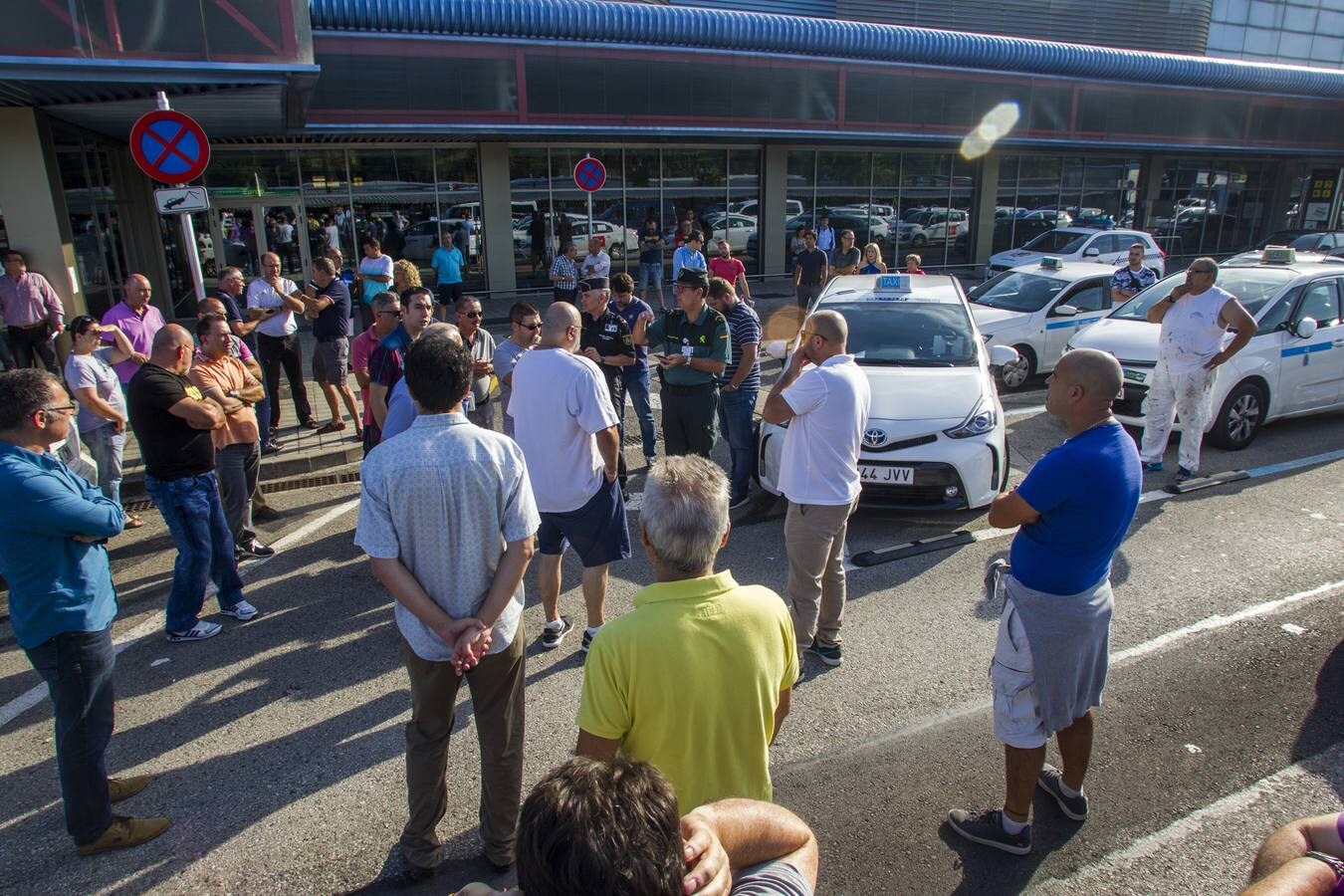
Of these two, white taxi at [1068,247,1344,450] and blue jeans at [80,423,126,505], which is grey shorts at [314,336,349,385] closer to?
blue jeans at [80,423,126,505]

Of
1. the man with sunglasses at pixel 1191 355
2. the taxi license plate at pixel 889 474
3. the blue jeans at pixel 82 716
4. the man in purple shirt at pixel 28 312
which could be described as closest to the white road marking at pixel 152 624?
the blue jeans at pixel 82 716

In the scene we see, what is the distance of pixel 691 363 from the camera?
6.46 meters

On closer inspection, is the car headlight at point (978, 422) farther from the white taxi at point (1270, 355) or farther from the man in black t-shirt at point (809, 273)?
the man in black t-shirt at point (809, 273)

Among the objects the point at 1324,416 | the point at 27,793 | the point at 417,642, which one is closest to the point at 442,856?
the point at 417,642

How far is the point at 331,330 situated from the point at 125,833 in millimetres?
6137

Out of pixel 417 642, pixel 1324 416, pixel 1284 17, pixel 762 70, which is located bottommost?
pixel 1324 416

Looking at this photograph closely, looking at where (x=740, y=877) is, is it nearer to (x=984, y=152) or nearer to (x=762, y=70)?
(x=762, y=70)

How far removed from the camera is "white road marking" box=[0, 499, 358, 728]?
4.30 meters

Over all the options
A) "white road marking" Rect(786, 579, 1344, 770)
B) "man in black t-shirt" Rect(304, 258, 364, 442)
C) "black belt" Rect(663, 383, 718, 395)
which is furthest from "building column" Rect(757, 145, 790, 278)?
"white road marking" Rect(786, 579, 1344, 770)

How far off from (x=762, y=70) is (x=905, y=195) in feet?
22.1

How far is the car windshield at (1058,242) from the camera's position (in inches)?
709

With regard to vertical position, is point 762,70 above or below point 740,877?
above

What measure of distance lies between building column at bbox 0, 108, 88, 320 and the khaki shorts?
11.7 metres

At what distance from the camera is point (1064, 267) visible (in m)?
11.9
